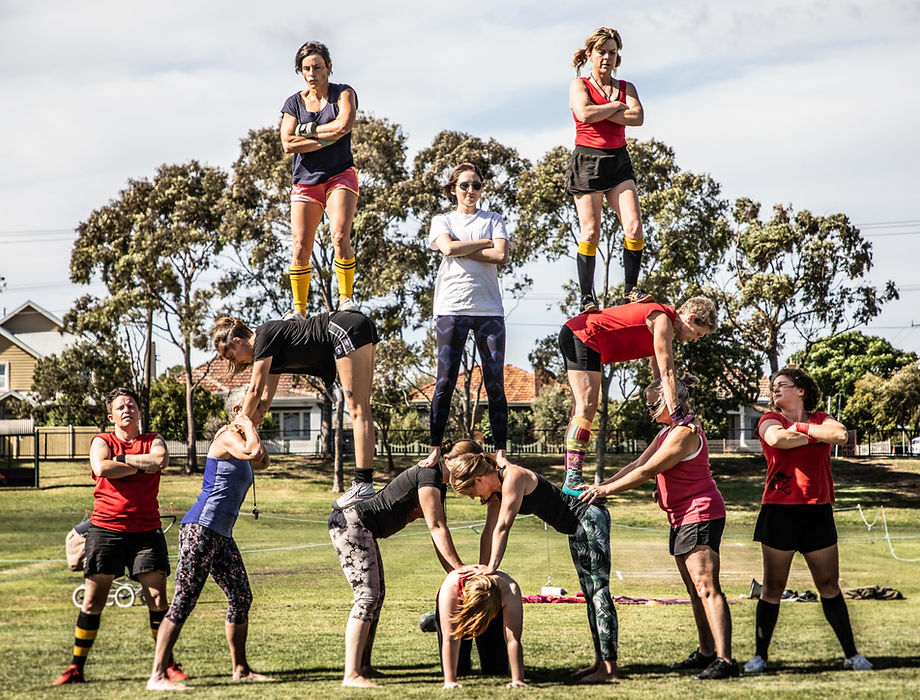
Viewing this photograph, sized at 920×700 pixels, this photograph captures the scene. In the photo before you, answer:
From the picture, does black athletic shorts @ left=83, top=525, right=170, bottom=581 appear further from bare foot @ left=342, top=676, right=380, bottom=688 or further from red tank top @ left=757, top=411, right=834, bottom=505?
red tank top @ left=757, top=411, right=834, bottom=505

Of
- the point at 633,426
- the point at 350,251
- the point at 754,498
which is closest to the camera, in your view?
the point at 350,251

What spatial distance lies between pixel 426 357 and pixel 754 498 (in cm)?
1179

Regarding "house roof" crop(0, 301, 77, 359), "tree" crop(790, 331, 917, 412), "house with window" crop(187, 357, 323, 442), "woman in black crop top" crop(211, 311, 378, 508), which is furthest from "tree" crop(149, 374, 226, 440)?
"woman in black crop top" crop(211, 311, 378, 508)

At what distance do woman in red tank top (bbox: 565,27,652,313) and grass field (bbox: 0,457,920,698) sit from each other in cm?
314

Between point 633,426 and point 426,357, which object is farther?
point 633,426

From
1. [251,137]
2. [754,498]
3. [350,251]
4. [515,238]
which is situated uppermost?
[251,137]

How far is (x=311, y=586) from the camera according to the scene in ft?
47.0

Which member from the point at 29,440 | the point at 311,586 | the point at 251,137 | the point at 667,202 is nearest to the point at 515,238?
the point at 667,202

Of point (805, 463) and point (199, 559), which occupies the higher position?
point (805, 463)

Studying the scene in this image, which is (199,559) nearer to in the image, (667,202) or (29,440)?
(667,202)

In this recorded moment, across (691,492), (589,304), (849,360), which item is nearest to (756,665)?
(691,492)

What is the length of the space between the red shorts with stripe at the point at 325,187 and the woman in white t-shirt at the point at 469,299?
0.91m

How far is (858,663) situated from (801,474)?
1.46 meters

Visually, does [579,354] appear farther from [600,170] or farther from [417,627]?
[417,627]
